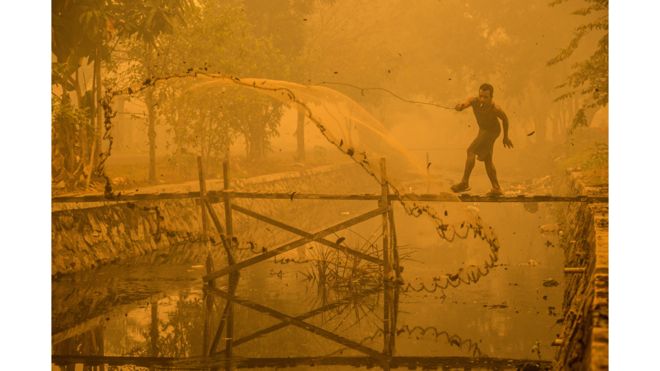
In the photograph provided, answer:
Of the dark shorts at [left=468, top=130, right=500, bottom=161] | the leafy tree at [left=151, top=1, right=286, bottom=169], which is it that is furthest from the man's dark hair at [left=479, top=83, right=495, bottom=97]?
the leafy tree at [left=151, top=1, right=286, bottom=169]

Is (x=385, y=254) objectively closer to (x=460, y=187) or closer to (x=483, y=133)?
(x=460, y=187)

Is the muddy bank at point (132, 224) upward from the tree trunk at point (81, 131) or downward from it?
downward

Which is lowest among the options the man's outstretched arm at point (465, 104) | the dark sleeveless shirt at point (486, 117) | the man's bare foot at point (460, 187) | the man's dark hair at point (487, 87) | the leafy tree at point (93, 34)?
the man's bare foot at point (460, 187)

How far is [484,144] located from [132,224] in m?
3.43

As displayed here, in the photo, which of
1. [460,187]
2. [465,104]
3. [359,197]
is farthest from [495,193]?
[359,197]

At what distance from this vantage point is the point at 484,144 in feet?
23.3

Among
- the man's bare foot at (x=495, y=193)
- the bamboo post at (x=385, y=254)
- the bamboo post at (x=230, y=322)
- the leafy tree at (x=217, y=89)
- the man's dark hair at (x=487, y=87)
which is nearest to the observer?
the bamboo post at (x=230, y=322)

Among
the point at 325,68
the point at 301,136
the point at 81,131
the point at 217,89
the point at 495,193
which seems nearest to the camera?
the point at 495,193

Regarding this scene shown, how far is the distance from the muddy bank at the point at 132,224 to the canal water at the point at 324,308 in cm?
14

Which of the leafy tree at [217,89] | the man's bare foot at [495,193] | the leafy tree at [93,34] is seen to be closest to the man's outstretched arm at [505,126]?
the man's bare foot at [495,193]

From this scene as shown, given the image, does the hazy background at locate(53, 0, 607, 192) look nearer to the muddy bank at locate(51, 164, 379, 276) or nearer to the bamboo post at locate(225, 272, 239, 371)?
the muddy bank at locate(51, 164, 379, 276)

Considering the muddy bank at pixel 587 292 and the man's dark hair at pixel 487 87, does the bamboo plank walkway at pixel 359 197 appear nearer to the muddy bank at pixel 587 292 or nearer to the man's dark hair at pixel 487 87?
the muddy bank at pixel 587 292

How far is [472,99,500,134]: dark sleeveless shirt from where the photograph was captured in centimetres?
709

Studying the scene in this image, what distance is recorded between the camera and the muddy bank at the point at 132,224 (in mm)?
7387
